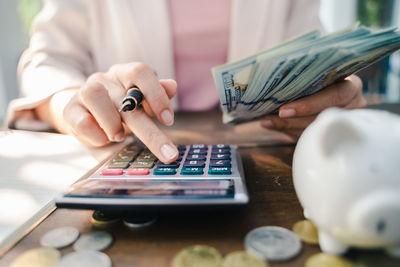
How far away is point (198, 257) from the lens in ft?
0.65

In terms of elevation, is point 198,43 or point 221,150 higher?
point 198,43

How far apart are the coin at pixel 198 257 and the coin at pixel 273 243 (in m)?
0.02

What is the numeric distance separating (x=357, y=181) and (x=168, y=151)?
197 mm

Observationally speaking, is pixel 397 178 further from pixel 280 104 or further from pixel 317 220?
pixel 280 104

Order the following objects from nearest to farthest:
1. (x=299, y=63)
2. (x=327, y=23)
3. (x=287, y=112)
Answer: (x=299, y=63), (x=287, y=112), (x=327, y=23)

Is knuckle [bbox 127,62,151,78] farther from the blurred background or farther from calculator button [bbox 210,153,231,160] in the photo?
the blurred background

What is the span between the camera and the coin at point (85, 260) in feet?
0.64

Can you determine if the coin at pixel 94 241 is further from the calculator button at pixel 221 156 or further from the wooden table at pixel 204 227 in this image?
the calculator button at pixel 221 156

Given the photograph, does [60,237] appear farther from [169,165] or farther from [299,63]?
[299,63]

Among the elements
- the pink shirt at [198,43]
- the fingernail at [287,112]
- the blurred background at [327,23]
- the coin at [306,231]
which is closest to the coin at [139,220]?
the coin at [306,231]

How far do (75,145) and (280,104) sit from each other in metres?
0.30

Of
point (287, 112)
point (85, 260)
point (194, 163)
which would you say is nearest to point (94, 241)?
point (85, 260)

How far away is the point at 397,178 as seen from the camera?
162mm

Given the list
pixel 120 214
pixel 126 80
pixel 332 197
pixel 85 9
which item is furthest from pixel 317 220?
pixel 85 9
